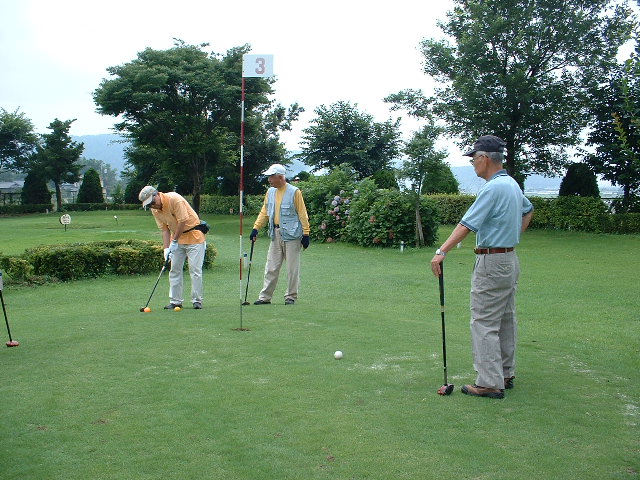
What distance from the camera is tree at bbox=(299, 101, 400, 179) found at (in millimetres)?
45125

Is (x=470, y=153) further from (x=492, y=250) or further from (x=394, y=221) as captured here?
(x=394, y=221)

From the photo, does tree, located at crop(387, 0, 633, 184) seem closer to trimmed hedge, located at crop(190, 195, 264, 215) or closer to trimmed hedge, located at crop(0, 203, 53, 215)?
trimmed hedge, located at crop(190, 195, 264, 215)

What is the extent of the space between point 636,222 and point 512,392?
25373 millimetres

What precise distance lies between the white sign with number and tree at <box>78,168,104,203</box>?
63727mm

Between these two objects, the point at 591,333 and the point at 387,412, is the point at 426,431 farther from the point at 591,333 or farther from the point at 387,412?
the point at 591,333

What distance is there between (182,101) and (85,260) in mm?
28279

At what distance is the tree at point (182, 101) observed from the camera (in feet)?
134

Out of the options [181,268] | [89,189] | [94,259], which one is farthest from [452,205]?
[89,189]

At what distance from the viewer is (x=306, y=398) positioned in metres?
5.58

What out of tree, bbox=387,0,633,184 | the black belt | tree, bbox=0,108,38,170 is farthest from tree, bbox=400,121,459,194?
tree, bbox=0,108,38,170

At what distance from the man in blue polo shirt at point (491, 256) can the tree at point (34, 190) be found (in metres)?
67.2

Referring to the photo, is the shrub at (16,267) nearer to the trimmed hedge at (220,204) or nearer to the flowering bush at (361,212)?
the flowering bush at (361,212)

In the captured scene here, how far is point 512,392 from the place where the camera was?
19.1 ft

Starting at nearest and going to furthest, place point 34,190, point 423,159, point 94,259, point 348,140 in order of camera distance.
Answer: point 94,259 < point 423,159 < point 348,140 < point 34,190
